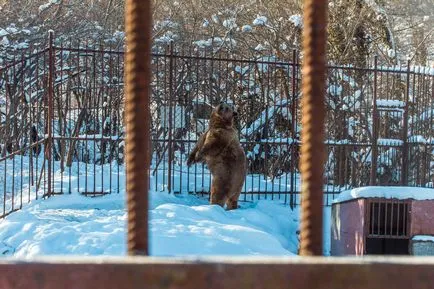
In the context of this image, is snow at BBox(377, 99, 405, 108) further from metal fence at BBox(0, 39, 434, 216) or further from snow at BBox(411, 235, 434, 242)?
snow at BBox(411, 235, 434, 242)

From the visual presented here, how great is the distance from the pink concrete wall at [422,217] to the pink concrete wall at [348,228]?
0.62m

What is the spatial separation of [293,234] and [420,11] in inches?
480

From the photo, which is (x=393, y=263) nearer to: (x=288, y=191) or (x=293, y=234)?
(x=293, y=234)

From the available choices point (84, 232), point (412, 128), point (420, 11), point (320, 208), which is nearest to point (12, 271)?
point (320, 208)

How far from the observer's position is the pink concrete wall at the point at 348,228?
354 inches

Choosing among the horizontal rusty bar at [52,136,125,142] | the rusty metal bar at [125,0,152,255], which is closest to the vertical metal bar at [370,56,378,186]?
the horizontal rusty bar at [52,136,125,142]

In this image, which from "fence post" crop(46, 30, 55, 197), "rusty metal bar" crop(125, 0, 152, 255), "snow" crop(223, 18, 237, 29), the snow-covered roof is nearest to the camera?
"rusty metal bar" crop(125, 0, 152, 255)

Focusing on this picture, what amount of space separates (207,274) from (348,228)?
8067mm

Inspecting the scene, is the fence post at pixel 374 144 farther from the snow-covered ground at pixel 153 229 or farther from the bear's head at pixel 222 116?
the bear's head at pixel 222 116

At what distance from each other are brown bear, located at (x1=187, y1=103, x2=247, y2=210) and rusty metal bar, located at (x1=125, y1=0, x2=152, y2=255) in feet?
31.0

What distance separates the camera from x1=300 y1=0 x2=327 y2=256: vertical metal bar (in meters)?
1.83

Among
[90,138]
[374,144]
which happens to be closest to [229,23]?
[374,144]

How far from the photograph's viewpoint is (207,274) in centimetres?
159

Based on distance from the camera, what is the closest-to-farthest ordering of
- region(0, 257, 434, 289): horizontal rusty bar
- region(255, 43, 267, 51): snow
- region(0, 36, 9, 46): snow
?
1. region(0, 257, 434, 289): horizontal rusty bar
2. region(0, 36, 9, 46): snow
3. region(255, 43, 267, 51): snow
